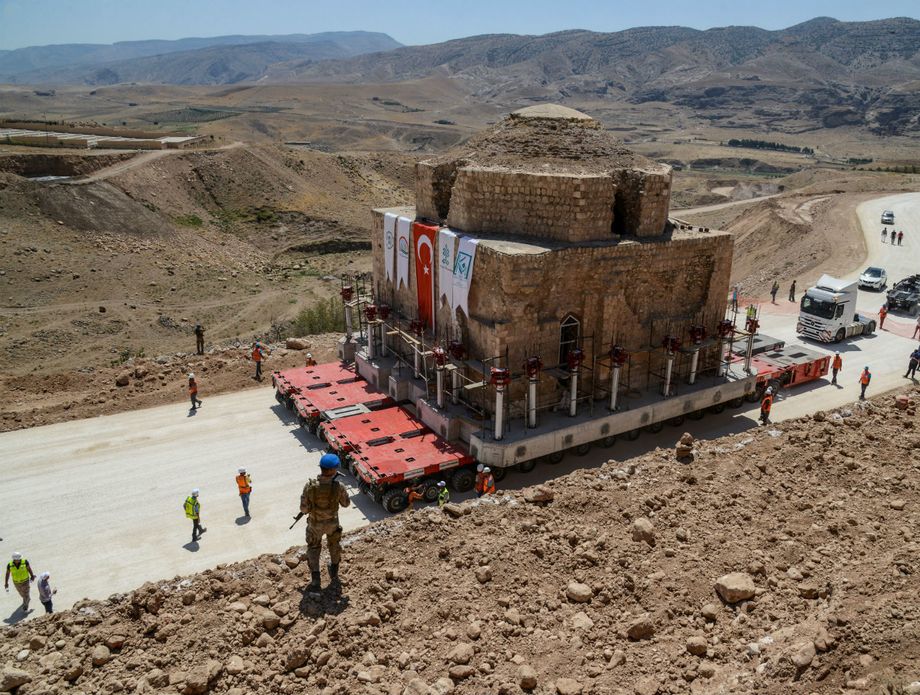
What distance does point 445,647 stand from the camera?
32.4 ft

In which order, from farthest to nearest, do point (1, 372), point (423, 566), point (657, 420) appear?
point (1, 372), point (657, 420), point (423, 566)

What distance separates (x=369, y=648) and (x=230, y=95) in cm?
20705

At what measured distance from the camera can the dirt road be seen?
15.2m

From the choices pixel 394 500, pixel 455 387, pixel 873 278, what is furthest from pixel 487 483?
pixel 873 278

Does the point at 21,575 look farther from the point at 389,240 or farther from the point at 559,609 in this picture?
the point at 389,240

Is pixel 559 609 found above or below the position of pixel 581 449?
above

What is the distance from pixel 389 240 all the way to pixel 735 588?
16826mm

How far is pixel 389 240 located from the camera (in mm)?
24078

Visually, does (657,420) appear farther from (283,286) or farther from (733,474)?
(283,286)

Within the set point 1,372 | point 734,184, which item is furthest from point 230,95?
point 1,372

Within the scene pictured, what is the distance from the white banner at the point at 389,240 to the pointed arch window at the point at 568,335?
7.27 metres

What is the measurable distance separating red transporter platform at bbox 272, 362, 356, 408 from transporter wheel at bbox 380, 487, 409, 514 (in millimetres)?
6363

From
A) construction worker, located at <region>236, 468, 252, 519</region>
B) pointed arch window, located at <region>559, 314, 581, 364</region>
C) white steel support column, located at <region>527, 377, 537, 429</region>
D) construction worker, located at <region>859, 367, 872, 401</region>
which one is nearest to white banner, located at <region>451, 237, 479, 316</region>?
pointed arch window, located at <region>559, 314, 581, 364</region>

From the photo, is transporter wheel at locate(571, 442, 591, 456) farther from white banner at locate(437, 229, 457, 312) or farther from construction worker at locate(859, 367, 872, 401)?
construction worker at locate(859, 367, 872, 401)
